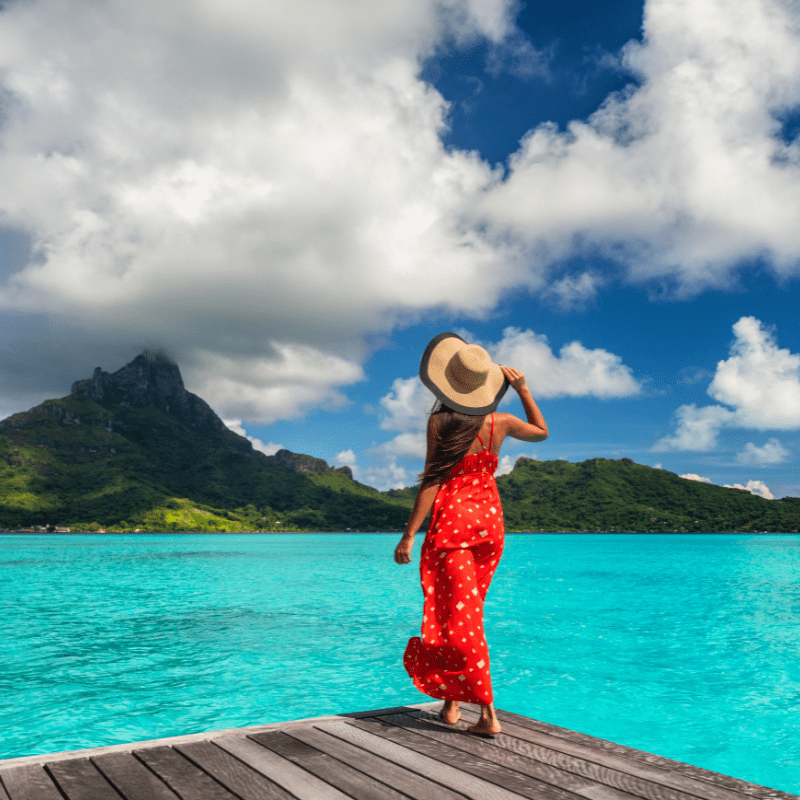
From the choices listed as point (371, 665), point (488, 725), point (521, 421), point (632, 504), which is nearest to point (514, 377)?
point (521, 421)

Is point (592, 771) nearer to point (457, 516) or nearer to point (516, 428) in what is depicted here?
point (457, 516)

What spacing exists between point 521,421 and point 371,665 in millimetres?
10059

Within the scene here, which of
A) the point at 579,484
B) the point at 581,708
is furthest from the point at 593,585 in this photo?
the point at 579,484

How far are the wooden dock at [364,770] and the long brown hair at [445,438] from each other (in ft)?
6.10

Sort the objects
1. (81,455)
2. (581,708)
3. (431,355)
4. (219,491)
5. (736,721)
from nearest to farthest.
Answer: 1. (431,355)
2. (736,721)
3. (581,708)
4. (81,455)
5. (219,491)

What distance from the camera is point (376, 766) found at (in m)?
3.67

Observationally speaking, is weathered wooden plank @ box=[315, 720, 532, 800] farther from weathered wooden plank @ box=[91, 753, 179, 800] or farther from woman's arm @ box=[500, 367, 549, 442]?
woman's arm @ box=[500, 367, 549, 442]

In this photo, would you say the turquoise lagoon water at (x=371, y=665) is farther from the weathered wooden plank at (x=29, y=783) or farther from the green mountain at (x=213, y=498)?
the green mountain at (x=213, y=498)

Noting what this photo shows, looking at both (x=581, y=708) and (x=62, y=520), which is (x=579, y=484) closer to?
(x=62, y=520)

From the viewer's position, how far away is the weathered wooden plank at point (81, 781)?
316 centimetres

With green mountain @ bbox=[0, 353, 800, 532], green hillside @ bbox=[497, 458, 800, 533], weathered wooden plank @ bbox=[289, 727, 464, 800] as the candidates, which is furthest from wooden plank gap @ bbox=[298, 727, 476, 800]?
green hillside @ bbox=[497, 458, 800, 533]

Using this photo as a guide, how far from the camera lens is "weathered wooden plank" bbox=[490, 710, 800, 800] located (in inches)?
133

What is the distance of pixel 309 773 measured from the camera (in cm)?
353

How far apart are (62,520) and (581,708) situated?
15790 cm
